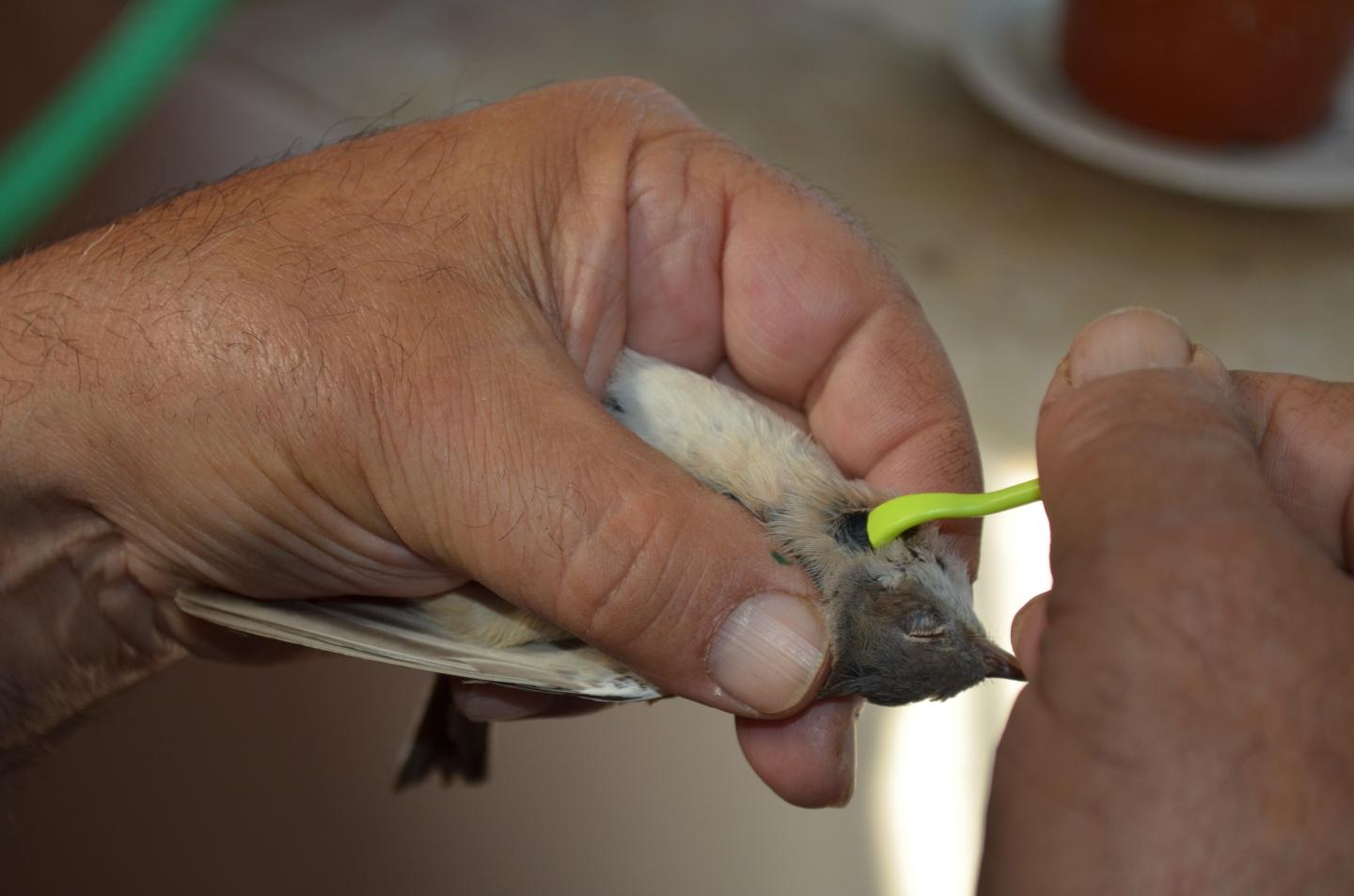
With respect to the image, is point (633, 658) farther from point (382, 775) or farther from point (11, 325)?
point (382, 775)

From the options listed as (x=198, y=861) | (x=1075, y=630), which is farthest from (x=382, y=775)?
(x=1075, y=630)

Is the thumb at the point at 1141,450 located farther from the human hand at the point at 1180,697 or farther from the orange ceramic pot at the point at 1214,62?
the orange ceramic pot at the point at 1214,62

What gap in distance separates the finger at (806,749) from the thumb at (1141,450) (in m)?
0.39

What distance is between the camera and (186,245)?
0.78 meters

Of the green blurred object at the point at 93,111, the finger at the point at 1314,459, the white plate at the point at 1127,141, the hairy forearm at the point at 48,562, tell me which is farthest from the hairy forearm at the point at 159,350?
the white plate at the point at 1127,141

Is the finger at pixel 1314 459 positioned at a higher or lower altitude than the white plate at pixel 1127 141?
lower

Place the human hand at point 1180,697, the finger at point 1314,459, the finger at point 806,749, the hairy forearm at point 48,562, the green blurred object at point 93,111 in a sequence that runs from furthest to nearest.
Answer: the green blurred object at point 93,111
the finger at point 806,749
the hairy forearm at point 48,562
the finger at point 1314,459
the human hand at point 1180,697

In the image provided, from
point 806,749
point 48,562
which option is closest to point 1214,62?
point 806,749

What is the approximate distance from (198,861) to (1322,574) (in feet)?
4.01

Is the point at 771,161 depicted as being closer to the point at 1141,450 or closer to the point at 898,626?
the point at 898,626

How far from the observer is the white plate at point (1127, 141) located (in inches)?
64.2

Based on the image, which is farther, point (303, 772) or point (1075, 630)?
point (303, 772)

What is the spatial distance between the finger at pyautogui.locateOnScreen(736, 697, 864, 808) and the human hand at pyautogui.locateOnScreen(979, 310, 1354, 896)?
419 millimetres

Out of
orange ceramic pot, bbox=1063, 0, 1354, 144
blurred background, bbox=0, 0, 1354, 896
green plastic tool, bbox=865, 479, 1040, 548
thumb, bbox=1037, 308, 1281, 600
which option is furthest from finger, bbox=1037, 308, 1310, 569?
orange ceramic pot, bbox=1063, 0, 1354, 144
